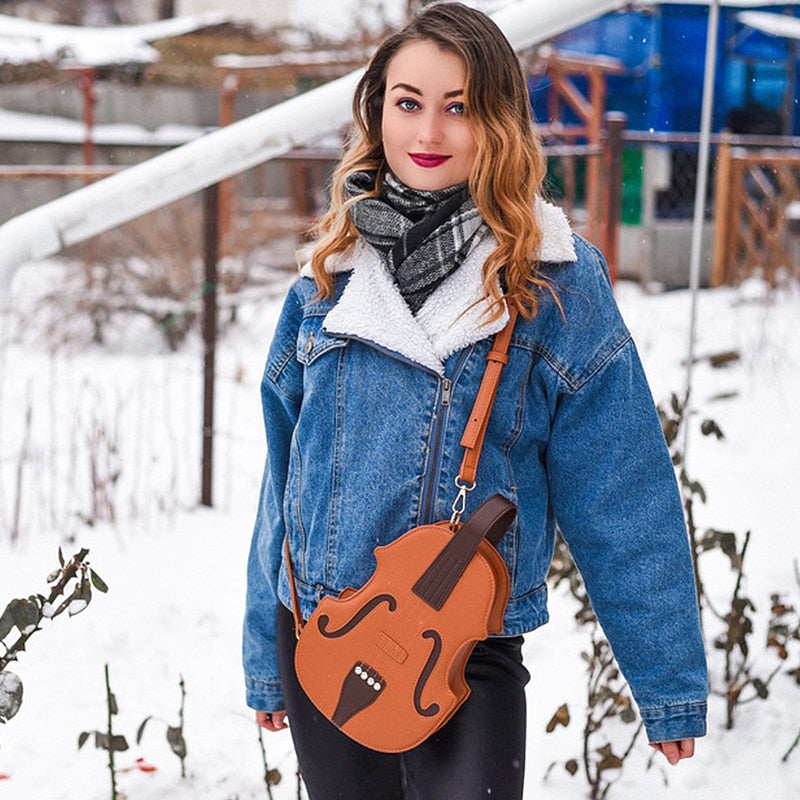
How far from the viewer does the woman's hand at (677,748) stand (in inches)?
60.2

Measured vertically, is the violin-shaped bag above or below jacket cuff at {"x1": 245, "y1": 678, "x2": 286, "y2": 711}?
above

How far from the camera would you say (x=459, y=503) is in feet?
4.68

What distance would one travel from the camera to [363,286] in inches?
60.4

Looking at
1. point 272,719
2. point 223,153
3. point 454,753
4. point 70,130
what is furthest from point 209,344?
point 70,130

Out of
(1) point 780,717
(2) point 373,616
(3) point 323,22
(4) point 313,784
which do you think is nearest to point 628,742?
(1) point 780,717

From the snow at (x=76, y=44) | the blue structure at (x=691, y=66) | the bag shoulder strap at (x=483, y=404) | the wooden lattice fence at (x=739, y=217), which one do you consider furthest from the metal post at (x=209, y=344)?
the blue structure at (x=691, y=66)

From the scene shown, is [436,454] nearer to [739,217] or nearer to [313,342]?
[313,342]

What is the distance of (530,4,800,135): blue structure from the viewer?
1143cm

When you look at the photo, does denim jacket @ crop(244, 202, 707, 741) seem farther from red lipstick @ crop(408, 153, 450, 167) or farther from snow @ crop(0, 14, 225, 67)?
snow @ crop(0, 14, 225, 67)

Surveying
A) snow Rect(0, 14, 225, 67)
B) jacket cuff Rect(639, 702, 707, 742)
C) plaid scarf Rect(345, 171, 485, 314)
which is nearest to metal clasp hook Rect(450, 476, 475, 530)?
plaid scarf Rect(345, 171, 485, 314)

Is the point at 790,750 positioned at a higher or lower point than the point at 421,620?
lower

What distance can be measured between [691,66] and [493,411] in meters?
11.1

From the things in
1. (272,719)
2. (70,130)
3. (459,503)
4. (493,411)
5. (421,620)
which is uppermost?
(70,130)

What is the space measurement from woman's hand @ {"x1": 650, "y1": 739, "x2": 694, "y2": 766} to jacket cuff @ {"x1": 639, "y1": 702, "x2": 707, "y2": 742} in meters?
0.01
